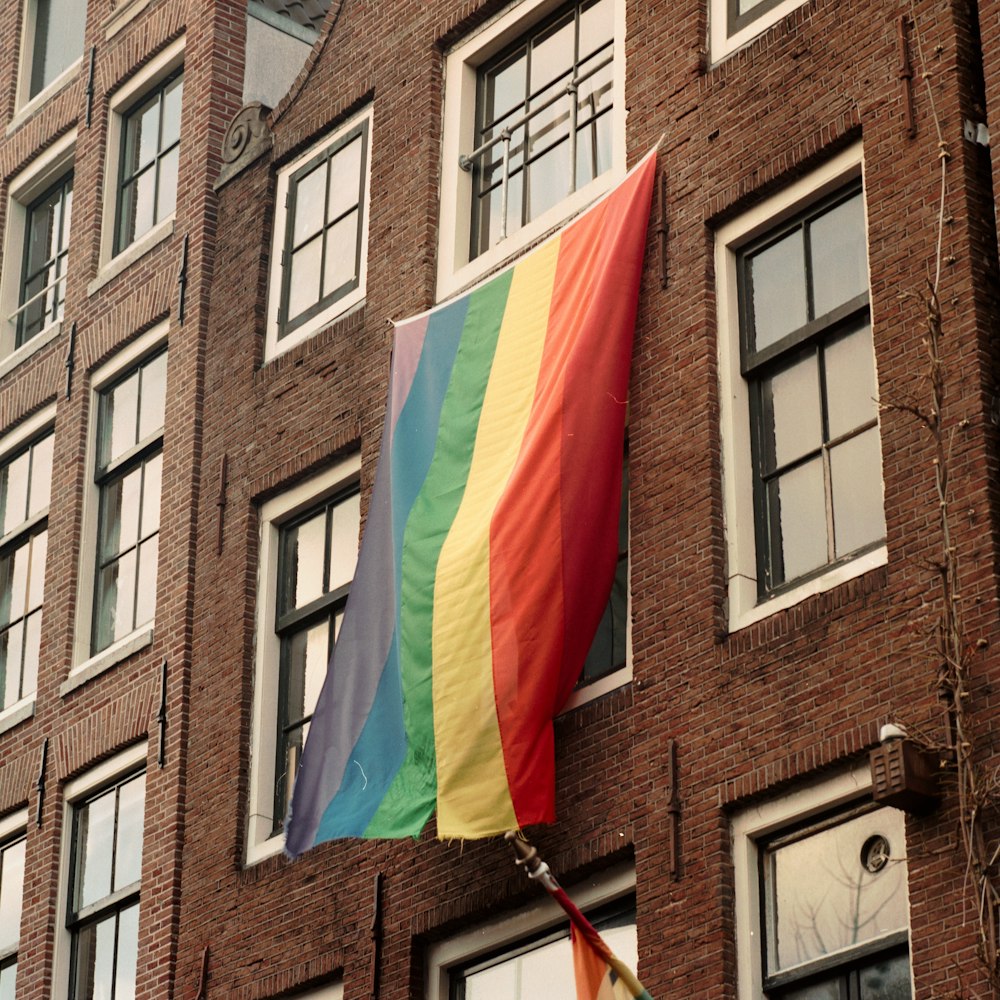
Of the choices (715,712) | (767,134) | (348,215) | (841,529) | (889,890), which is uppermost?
(348,215)

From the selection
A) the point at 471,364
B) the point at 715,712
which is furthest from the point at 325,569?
the point at 715,712

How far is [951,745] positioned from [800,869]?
141 centimetres

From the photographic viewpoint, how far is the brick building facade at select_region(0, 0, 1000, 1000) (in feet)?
41.2

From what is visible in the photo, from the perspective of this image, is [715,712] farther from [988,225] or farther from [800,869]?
[988,225]

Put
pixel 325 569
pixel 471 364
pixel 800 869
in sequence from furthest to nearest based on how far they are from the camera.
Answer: pixel 325 569 < pixel 471 364 < pixel 800 869

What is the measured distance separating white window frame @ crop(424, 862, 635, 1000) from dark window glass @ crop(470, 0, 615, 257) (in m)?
4.97

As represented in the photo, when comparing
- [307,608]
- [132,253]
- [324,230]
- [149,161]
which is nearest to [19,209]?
[149,161]

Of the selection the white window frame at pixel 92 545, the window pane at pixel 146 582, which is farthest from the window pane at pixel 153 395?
the window pane at pixel 146 582

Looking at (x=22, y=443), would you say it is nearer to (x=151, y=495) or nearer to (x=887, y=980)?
(x=151, y=495)

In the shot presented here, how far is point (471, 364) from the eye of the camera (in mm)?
15703

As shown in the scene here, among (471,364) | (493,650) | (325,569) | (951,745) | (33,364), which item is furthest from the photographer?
(33,364)

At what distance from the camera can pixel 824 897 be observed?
1246cm

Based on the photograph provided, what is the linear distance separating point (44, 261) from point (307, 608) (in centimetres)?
767

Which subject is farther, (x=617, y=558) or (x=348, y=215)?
(x=348, y=215)
